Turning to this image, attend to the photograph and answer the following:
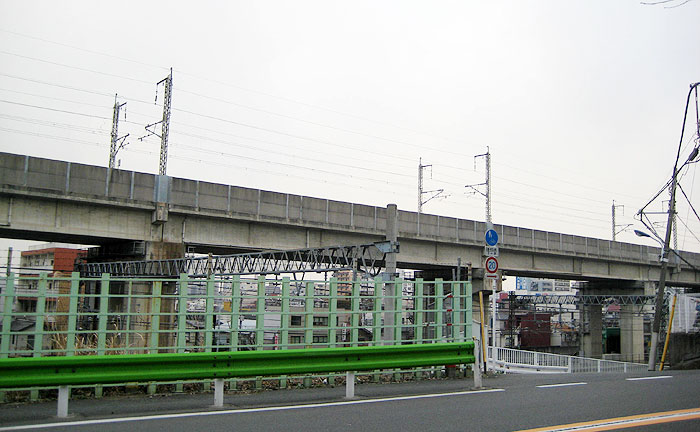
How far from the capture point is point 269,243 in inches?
1396

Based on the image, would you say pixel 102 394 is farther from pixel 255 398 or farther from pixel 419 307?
pixel 419 307

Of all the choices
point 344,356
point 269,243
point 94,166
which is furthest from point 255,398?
point 269,243

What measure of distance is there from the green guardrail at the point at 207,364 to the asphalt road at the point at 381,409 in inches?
19.1

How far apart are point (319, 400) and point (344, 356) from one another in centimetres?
95

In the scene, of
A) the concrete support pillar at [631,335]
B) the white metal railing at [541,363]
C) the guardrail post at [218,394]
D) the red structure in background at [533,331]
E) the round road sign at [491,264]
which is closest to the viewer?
the guardrail post at [218,394]

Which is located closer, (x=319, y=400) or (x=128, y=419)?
(x=128, y=419)

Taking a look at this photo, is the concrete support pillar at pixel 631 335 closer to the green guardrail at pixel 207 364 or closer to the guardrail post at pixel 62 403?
the green guardrail at pixel 207 364

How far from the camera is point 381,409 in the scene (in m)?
9.50

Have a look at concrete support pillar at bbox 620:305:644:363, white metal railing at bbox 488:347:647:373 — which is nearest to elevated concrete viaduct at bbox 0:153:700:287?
white metal railing at bbox 488:347:647:373

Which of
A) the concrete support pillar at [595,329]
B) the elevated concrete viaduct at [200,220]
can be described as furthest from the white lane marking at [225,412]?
the concrete support pillar at [595,329]

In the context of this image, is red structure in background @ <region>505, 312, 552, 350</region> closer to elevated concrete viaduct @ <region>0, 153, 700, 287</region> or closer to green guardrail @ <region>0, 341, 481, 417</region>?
elevated concrete viaduct @ <region>0, 153, 700, 287</region>

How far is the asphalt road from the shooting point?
8062mm

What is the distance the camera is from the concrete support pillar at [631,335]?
198 ft

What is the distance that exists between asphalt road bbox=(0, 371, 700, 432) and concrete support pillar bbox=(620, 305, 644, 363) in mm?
52067
